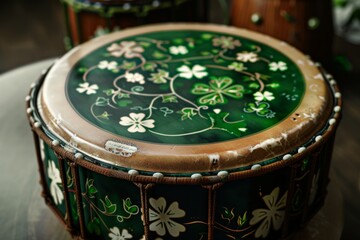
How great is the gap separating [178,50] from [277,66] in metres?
0.34

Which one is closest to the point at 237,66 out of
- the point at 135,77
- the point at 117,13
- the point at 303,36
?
the point at 135,77

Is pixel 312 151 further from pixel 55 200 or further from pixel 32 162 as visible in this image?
pixel 32 162

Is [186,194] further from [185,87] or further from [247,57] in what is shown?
[247,57]

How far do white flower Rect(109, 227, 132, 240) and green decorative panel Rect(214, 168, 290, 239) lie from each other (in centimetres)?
24

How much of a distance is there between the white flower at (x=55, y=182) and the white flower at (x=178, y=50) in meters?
0.57

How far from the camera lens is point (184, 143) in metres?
1.48

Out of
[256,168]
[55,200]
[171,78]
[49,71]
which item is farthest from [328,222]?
[49,71]

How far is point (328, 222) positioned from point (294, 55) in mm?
548

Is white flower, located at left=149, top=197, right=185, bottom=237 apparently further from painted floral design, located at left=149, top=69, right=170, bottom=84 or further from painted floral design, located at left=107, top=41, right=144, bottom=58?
painted floral design, located at left=107, top=41, right=144, bottom=58

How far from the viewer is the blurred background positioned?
8.19ft

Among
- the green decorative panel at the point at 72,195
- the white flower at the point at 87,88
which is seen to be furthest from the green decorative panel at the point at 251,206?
the white flower at the point at 87,88

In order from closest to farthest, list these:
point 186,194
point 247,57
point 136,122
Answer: point 186,194 < point 136,122 < point 247,57

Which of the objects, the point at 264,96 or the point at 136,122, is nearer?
the point at 136,122

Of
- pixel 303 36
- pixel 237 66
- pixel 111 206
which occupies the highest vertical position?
pixel 237 66
